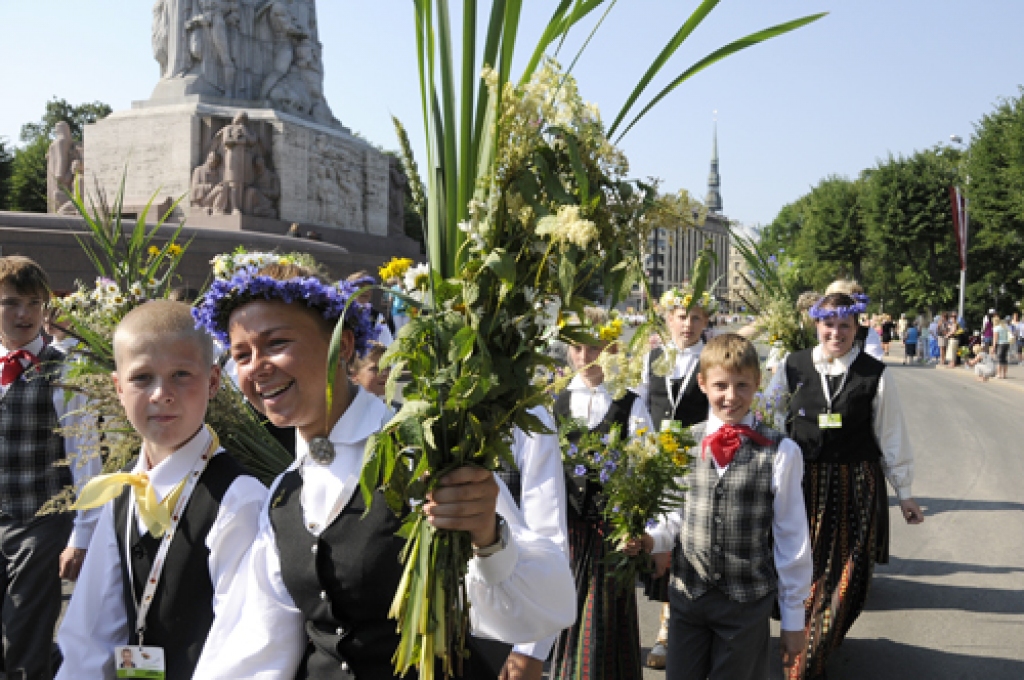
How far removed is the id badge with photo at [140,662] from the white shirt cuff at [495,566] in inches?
42.4

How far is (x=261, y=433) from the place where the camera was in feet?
11.1

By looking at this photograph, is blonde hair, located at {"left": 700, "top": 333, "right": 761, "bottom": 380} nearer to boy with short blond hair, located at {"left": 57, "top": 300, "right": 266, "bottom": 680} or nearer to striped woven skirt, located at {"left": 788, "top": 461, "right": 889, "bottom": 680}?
striped woven skirt, located at {"left": 788, "top": 461, "right": 889, "bottom": 680}

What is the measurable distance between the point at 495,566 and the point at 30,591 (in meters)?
3.74

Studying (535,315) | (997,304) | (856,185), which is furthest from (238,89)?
(856,185)

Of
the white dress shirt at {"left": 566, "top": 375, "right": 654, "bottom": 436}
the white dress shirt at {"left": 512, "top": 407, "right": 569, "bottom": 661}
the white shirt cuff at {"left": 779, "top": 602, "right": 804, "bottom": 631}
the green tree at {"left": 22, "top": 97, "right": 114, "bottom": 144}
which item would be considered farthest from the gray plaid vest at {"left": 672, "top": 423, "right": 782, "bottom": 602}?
the green tree at {"left": 22, "top": 97, "right": 114, "bottom": 144}

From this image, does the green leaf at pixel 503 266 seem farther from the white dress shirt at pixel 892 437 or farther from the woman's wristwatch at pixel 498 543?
the white dress shirt at pixel 892 437

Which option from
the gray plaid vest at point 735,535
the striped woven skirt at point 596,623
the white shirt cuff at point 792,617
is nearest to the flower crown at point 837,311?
the gray plaid vest at point 735,535

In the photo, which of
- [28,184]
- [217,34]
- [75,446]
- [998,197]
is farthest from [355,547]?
[28,184]

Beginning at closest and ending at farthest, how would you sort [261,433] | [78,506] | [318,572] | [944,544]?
[318,572] < [78,506] < [261,433] < [944,544]

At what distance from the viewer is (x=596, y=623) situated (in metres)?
4.31

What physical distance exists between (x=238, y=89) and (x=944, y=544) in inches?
944

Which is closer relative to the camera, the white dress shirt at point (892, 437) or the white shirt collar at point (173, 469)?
the white shirt collar at point (173, 469)

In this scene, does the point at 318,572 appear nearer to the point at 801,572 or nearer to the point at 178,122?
the point at 801,572

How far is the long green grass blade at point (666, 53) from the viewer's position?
1.70m
